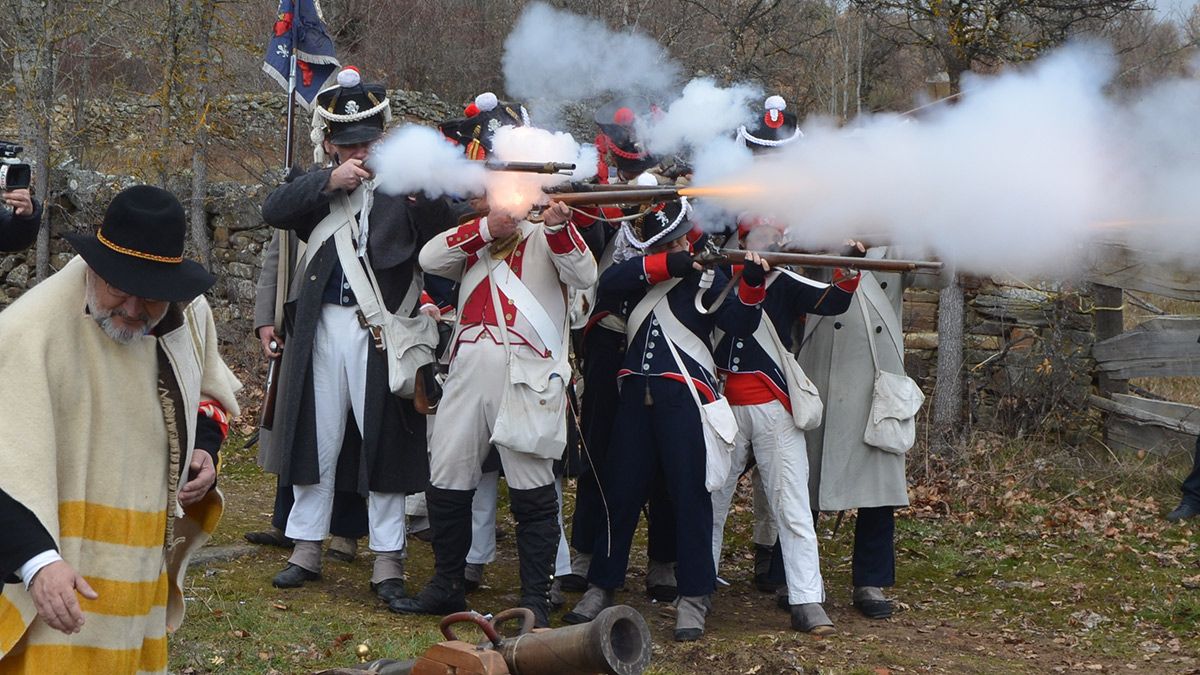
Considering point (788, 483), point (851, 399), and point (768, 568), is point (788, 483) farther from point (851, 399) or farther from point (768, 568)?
point (768, 568)

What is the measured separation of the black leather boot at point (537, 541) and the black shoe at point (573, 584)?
0.84 metres

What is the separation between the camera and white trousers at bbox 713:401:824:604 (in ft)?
21.5

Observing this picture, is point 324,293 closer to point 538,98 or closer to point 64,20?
point 538,98

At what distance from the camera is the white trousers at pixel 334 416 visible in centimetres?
666

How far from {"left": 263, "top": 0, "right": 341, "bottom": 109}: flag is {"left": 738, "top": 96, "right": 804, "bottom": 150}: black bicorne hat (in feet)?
9.98

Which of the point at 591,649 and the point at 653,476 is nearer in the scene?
the point at 591,649

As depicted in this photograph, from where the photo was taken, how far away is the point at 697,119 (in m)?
6.59

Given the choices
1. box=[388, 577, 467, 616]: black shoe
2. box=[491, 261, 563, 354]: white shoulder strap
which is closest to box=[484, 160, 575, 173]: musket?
box=[491, 261, 563, 354]: white shoulder strap

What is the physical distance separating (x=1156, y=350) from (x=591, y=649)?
846 cm

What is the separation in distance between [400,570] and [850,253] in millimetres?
2714

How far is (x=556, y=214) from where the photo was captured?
5.84 meters

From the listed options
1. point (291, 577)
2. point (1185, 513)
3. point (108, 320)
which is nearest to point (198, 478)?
point (108, 320)

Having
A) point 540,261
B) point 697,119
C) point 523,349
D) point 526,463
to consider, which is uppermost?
point 697,119

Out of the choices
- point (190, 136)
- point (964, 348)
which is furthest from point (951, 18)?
point (190, 136)
